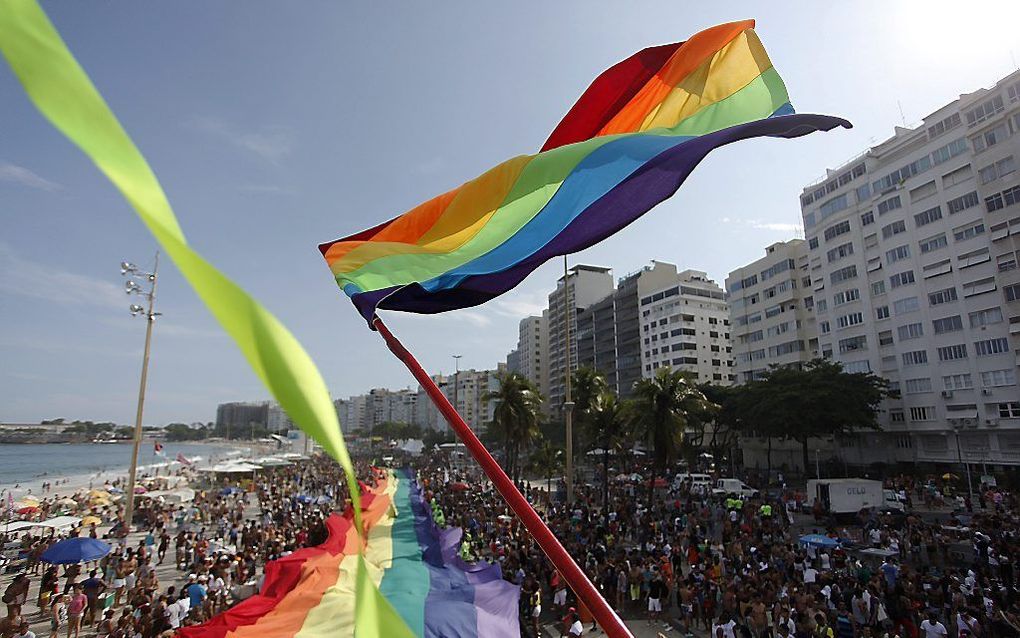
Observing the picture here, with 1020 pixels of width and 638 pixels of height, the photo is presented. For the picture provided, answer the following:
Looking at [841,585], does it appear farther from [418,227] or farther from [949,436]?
[949,436]

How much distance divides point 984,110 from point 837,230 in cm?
1547

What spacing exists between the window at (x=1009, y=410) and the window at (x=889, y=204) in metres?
18.4

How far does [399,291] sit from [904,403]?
5803 cm

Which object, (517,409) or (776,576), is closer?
(776,576)

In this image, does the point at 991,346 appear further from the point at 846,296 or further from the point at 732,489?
the point at 732,489

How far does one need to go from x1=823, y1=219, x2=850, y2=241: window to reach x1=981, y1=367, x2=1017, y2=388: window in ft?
60.7

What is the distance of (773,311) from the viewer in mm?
68688

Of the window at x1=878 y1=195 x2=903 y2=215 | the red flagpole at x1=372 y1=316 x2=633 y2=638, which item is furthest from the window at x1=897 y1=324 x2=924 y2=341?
the red flagpole at x1=372 y1=316 x2=633 y2=638

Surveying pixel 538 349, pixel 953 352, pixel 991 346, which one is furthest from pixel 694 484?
pixel 538 349

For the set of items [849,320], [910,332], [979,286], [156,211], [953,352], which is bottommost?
[156,211]

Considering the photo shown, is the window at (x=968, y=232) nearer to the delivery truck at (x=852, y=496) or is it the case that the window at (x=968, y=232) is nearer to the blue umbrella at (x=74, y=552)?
the delivery truck at (x=852, y=496)

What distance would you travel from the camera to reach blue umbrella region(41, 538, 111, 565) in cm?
1637

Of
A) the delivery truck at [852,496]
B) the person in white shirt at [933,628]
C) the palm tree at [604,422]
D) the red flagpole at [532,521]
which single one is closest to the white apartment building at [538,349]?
the palm tree at [604,422]

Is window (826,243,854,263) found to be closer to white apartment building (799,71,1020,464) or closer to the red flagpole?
white apartment building (799,71,1020,464)
